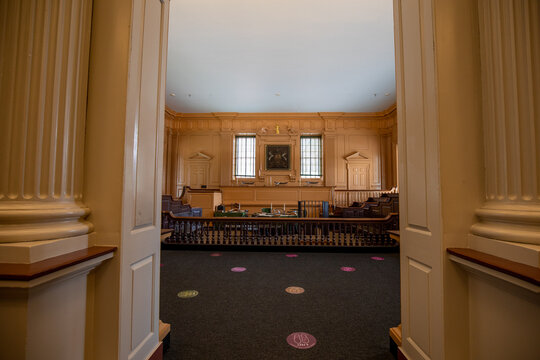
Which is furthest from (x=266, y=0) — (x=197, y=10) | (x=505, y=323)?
(x=505, y=323)

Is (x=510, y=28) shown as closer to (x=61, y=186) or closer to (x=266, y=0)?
(x=61, y=186)

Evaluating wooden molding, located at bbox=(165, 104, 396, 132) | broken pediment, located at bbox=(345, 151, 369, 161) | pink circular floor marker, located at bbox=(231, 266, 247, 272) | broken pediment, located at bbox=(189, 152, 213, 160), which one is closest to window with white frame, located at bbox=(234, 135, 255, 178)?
wooden molding, located at bbox=(165, 104, 396, 132)

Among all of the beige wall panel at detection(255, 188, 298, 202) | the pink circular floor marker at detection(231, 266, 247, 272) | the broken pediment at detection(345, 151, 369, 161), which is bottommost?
the pink circular floor marker at detection(231, 266, 247, 272)

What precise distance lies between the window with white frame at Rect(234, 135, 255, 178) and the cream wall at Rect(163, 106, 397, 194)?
0.97ft

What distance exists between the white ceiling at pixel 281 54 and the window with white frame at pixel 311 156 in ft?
5.11

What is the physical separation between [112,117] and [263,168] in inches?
377

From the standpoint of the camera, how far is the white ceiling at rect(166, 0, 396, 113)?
15.6ft

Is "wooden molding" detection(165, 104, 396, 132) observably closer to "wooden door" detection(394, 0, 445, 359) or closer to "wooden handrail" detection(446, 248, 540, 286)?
"wooden door" detection(394, 0, 445, 359)

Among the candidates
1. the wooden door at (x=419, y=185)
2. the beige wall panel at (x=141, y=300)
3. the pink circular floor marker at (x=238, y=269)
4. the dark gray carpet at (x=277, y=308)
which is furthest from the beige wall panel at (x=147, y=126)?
the pink circular floor marker at (x=238, y=269)

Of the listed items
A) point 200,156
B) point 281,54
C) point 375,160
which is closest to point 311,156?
point 375,160

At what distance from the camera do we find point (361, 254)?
4578 mm

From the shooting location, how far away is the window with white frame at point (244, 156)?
11.1m

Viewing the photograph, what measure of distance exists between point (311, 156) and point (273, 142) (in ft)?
5.65

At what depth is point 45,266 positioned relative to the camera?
3.12 ft
